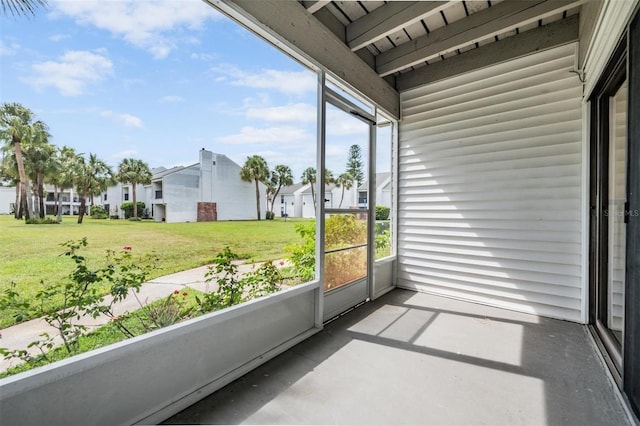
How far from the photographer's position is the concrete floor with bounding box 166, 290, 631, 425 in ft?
5.36

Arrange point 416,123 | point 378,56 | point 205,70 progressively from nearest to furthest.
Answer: point 205,70, point 378,56, point 416,123

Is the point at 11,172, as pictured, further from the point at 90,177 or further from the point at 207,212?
the point at 207,212

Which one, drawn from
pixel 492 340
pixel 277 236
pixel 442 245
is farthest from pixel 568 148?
pixel 277 236

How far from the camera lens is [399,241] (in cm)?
416

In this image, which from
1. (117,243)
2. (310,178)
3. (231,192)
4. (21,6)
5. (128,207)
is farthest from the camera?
(310,178)

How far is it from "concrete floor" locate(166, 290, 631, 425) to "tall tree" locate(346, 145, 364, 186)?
Result: 1.64m

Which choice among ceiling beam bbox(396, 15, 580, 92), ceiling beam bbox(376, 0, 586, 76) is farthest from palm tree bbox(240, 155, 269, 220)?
ceiling beam bbox(396, 15, 580, 92)

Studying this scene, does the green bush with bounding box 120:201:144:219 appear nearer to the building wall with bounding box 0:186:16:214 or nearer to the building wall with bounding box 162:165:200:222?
the building wall with bounding box 162:165:200:222

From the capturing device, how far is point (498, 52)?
330 centimetres

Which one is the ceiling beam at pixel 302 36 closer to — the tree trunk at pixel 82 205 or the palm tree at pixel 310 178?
the palm tree at pixel 310 178

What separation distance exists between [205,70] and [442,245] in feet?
10.8

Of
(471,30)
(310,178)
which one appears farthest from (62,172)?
(471,30)

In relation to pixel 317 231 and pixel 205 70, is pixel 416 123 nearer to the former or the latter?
pixel 317 231

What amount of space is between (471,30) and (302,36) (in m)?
1.81
